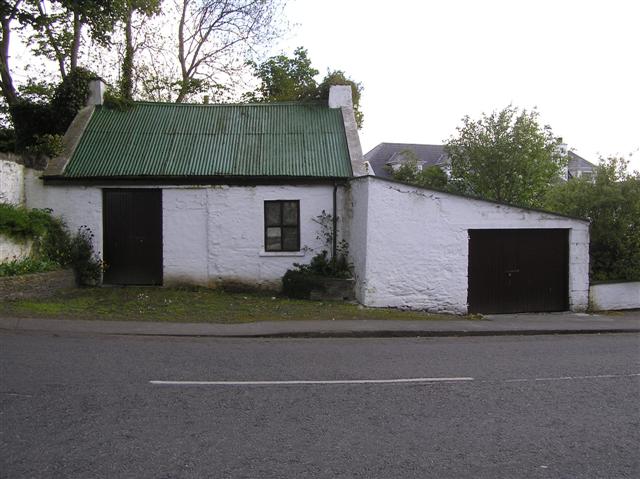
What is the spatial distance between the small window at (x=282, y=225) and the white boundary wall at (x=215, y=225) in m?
0.20

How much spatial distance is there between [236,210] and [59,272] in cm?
468

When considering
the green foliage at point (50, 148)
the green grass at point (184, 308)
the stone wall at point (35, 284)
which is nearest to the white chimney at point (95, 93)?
the green foliage at point (50, 148)

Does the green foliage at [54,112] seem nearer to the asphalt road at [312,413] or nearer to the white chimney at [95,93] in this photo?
the white chimney at [95,93]

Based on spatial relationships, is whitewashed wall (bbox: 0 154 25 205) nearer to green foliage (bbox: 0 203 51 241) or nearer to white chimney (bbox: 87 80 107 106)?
green foliage (bbox: 0 203 51 241)

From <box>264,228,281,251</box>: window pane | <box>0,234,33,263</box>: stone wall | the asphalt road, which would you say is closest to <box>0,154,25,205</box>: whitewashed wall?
<box>0,234,33,263</box>: stone wall

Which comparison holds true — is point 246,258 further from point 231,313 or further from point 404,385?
point 404,385

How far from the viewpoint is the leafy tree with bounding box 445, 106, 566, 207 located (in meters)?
22.3

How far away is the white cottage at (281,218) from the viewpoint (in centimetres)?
1300

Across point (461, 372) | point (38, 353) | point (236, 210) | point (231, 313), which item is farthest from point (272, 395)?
point (236, 210)

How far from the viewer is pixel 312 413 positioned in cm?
535

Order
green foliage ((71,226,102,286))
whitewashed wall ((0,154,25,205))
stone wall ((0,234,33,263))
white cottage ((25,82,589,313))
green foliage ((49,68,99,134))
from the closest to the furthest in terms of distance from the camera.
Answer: stone wall ((0,234,33,263)) < white cottage ((25,82,589,313)) < whitewashed wall ((0,154,25,205)) < green foliage ((71,226,102,286)) < green foliage ((49,68,99,134))

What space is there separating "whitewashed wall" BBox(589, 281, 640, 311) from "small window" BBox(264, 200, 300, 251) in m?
8.00

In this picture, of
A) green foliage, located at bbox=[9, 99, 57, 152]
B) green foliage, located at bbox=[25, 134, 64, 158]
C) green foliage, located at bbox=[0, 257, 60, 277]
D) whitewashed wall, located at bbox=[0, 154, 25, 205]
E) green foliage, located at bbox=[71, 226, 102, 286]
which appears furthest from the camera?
green foliage, located at bbox=[9, 99, 57, 152]

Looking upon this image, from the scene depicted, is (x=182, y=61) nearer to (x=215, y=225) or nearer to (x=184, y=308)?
(x=215, y=225)
